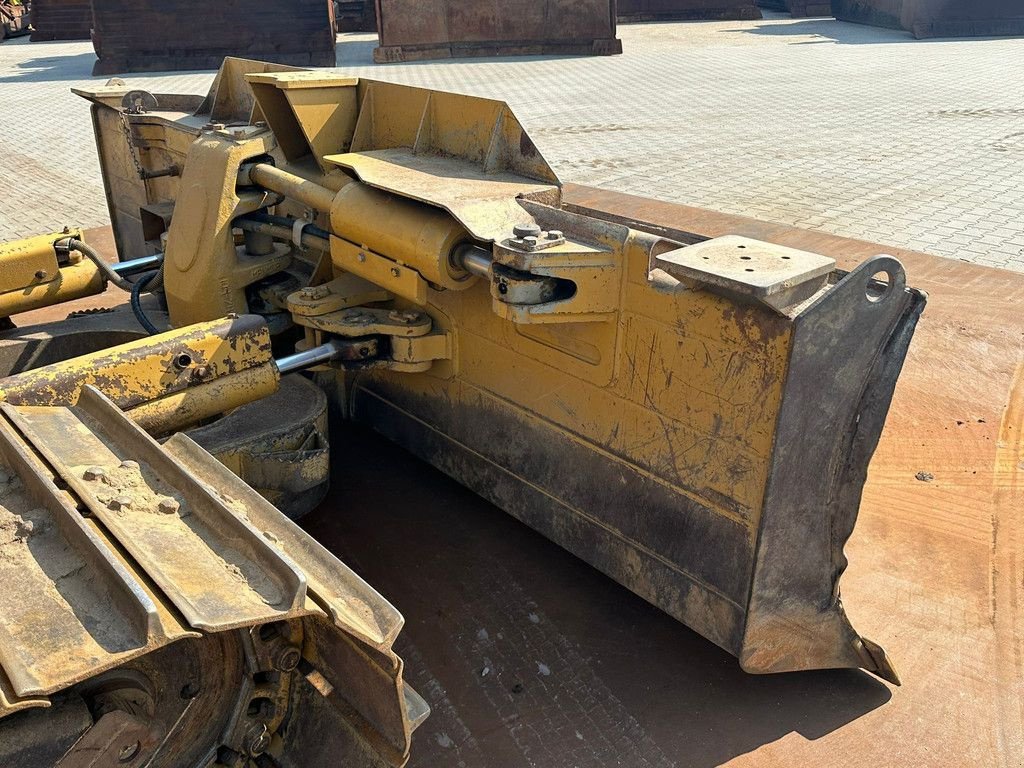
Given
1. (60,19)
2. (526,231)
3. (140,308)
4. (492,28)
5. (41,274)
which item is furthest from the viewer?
(60,19)

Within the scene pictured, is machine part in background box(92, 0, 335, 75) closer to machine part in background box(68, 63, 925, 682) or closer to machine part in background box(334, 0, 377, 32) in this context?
machine part in background box(334, 0, 377, 32)

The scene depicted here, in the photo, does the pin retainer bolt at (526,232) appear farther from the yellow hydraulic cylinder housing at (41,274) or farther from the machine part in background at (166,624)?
the yellow hydraulic cylinder housing at (41,274)

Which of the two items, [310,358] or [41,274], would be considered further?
[41,274]

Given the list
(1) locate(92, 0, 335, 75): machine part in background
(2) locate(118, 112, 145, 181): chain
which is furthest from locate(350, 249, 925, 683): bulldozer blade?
(1) locate(92, 0, 335, 75): machine part in background

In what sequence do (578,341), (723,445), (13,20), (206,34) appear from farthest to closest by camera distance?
(13,20) < (206,34) < (578,341) < (723,445)

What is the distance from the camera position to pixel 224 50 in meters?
15.9

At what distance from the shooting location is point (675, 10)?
2244 cm

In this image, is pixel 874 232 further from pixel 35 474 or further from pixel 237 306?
pixel 35 474

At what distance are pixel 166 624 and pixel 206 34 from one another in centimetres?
1602

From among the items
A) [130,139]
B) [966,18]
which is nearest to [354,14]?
[966,18]

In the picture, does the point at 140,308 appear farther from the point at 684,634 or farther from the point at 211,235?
the point at 684,634

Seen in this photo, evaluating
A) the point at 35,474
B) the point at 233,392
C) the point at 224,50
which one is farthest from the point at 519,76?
the point at 35,474

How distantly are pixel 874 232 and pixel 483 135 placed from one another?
476 centimetres

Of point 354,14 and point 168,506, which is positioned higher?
point 354,14
